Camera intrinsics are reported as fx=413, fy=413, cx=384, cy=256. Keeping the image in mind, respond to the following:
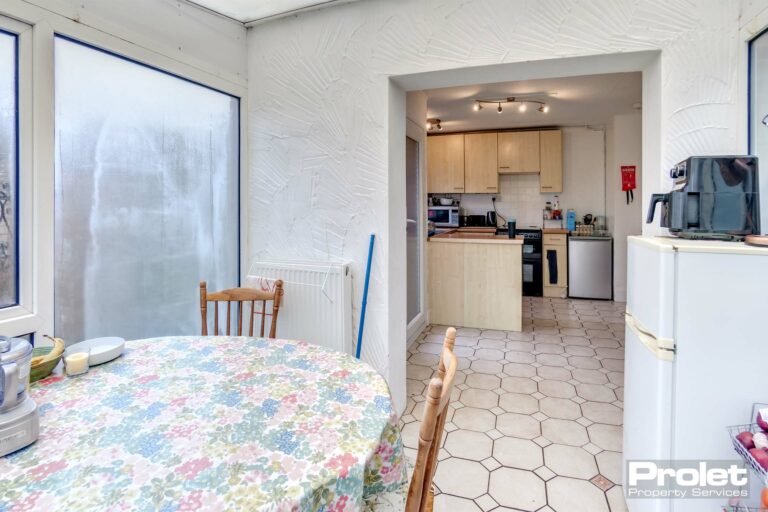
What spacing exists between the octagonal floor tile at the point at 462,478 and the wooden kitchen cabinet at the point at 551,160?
15.5 feet

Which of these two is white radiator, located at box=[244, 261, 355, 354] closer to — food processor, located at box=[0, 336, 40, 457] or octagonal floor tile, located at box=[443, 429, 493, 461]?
octagonal floor tile, located at box=[443, 429, 493, 461]

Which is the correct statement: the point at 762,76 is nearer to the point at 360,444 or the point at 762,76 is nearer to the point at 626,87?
the point at 360,444

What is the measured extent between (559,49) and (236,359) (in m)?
1.94

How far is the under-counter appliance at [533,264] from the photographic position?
19.0 ft

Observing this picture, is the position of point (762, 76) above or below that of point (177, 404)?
above

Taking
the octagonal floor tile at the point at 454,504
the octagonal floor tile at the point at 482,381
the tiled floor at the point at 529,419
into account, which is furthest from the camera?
the octagonal floor tile at the point at 482,381

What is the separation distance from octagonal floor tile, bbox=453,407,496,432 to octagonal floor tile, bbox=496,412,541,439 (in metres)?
0.05

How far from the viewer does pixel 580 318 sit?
181 inches

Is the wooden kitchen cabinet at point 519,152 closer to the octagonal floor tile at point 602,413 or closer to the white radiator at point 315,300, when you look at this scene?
the octagonal floor tile at point 602,413

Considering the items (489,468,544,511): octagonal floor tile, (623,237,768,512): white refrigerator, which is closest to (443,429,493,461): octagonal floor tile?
(489,468,544,511): octagonal floor tile

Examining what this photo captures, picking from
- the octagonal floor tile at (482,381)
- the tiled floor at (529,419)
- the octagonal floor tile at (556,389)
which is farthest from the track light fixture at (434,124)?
the octagonal floor tile at (556,389)

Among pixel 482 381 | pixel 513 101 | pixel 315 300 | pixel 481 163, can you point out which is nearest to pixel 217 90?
pixel 315 300

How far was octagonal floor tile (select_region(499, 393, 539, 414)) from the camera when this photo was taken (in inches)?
99.5

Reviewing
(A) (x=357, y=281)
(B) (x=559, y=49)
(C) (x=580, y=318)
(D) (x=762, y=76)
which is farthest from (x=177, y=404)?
(C) (x=580, y=318)
